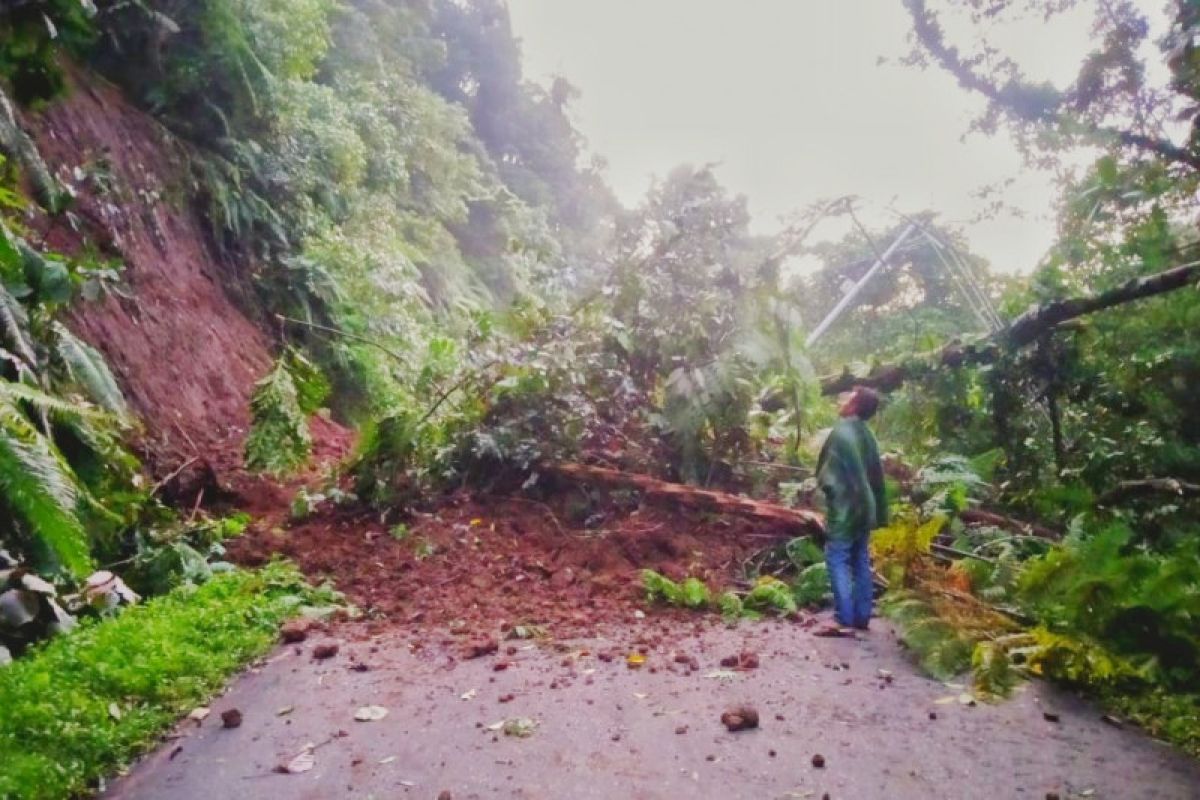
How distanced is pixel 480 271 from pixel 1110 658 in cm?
1950

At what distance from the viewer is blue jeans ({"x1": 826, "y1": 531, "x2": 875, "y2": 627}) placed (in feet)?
16.6

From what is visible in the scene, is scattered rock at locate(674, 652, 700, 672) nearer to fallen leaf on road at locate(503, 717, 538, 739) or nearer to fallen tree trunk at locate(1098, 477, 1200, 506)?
fallen leaf on road at locate(503, 717, 538, 739)

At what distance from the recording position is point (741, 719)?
346 centimetres

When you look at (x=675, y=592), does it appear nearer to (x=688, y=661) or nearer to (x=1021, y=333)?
(x=688, y=661)

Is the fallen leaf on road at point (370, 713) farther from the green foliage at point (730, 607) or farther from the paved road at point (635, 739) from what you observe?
the green foliage at point (730, 607)

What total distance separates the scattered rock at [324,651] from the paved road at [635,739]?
4 cm

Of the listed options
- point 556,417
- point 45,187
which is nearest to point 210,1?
point 45,187

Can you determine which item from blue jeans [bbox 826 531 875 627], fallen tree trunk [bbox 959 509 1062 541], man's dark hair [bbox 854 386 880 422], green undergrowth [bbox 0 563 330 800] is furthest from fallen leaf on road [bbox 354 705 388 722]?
fallen tree trunk [bbox 959 509 1062 541]

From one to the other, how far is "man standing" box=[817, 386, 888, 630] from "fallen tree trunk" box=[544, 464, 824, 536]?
95cm

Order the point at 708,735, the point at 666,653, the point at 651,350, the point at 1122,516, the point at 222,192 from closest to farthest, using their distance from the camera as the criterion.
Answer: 1. the point at 708,735
2. the point at 666,653
3. the point at 1122,516
4. the point at 651,350
5. the point at 222,192

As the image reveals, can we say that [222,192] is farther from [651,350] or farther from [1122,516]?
[1122,516]

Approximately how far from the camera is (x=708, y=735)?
3414 millimetres

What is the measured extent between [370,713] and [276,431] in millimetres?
3440

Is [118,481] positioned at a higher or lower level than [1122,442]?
lower
